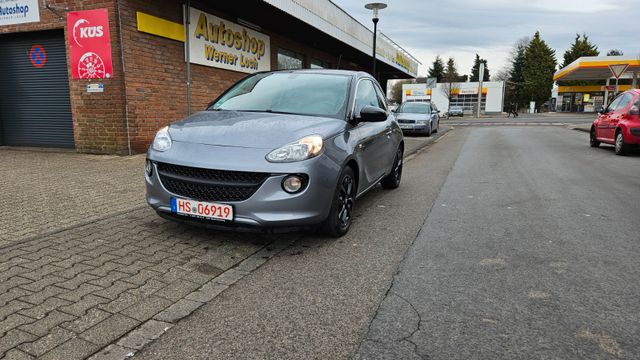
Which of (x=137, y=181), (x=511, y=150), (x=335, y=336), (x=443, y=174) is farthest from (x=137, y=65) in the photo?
(x=511, y=150)

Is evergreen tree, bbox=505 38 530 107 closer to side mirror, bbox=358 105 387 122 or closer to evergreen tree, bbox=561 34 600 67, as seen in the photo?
evergreen tree, bbox=561 34 600 67

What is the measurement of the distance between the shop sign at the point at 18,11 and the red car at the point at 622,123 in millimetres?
13930

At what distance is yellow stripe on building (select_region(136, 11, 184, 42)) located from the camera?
9867mm

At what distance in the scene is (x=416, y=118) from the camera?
18797 millimetres

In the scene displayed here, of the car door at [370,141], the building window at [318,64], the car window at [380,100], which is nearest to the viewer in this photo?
the car door at [370,141]

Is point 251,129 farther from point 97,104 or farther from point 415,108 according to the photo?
point 415,108

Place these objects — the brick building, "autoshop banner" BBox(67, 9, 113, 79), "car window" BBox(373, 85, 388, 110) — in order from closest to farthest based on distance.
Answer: "car window" BBox(373, 85, 388, 110) < "autoshop banner" BBox(67, 9, 113, 79) < the brick building

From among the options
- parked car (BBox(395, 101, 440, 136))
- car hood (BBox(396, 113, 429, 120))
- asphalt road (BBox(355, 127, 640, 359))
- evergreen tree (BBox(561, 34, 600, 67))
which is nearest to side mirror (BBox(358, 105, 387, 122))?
asphalt road (BBox(355, 127, 640, 359))

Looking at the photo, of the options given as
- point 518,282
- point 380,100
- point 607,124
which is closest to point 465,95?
point 607,124

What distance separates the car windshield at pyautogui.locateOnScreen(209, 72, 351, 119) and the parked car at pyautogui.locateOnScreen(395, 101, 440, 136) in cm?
1336

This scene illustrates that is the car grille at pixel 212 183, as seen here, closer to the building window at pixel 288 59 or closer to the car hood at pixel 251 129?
the car hood at pixel 251 129

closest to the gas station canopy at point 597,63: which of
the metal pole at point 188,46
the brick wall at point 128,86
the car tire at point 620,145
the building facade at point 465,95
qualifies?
the building facade at point 465,95

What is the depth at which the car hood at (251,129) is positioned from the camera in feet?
13.2

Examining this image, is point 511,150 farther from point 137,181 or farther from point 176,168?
point 176,168
